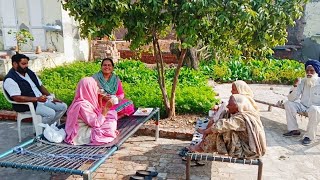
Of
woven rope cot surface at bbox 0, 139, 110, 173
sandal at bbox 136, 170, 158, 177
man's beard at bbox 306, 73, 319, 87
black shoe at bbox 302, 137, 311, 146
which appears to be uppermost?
man's beard at bbox 306, 73, 319, 87

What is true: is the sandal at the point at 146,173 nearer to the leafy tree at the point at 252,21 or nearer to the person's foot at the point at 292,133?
the leafy tree at the point at 252,21

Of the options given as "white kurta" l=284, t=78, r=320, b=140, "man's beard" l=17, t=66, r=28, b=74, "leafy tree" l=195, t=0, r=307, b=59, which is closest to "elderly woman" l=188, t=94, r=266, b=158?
"leafy tree" l=195, t=0, r=307, b=59

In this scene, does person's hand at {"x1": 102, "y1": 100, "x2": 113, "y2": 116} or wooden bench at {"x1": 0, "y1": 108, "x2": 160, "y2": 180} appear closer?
wooden bench at {"x1": 0, "y1": 108, "x2": 160, "y2": 180}

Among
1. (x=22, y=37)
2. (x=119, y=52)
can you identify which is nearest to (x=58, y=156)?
(x=22, y=37)

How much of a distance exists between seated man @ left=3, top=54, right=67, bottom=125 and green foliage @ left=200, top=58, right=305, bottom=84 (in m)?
5.91

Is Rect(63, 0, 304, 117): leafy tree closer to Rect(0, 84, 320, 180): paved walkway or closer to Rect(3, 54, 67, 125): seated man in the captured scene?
Rect(3, 54, 67, 125): seated man

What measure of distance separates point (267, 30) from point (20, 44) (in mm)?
9167

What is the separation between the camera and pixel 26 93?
503 centimetres

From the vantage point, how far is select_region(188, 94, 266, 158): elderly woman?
3.40 m

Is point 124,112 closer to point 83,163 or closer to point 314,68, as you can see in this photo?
point 83,163

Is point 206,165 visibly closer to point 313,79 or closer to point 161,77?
point 161,77

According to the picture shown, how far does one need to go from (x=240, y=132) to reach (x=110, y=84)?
7.94 ft

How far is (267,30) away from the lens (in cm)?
455

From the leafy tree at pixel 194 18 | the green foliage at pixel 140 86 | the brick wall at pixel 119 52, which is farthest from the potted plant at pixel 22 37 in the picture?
the leafy tree at pixel 194 18
